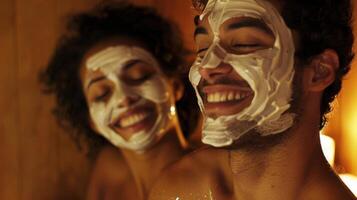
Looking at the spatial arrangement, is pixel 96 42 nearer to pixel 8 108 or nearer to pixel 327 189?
pixel 8 108

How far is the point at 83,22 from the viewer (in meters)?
1.47

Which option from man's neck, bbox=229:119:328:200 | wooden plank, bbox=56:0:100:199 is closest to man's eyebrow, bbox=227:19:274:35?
man's neck, bbox=229:119:328:200

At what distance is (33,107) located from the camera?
64.3 inches

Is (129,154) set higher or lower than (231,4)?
lower

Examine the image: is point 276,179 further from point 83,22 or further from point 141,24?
point 83,22

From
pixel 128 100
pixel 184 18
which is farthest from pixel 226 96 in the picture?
pixel 184 18

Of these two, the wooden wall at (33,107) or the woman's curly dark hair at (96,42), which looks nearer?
the woman's curly dark hair at (96,42)

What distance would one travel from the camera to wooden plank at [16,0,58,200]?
1.59 m

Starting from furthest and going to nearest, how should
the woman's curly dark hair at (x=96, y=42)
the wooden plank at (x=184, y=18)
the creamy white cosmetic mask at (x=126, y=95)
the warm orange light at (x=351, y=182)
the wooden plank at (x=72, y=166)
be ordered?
the wooden plank at (x=72, y=166), the wooden plank at (x=184, y=18), the woman's curly dark hair at (x=96, y=42), the creamy white cosmetic mask at (x=126, y=95), the warm orange light at (x=351, y=182)

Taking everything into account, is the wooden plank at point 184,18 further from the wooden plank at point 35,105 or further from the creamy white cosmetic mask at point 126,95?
the wooden plank at point 35,105

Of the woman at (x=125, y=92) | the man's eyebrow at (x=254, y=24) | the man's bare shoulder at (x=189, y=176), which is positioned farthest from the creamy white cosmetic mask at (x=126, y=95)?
the man's eyebrow at (x=254, y=24)

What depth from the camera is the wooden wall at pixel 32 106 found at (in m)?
1.58

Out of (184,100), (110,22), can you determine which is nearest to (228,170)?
(184,100)

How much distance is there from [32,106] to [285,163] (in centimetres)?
93
